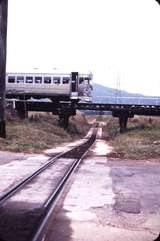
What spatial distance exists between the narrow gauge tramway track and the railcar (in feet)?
93.5

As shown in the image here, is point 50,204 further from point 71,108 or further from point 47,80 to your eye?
point 71,108

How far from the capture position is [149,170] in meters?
17.9

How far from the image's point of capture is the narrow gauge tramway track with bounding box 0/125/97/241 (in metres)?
7.18

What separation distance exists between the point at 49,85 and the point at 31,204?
3518 centimetres

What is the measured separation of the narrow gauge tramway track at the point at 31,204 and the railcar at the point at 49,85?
2850cm

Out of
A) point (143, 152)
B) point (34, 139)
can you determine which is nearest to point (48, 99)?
point (34, 139)

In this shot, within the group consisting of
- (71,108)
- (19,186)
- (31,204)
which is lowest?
(71,108)

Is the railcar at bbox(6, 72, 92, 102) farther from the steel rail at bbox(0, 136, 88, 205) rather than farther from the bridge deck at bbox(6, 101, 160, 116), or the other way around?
the steel rail at bbox(0, 136, 88, 205)

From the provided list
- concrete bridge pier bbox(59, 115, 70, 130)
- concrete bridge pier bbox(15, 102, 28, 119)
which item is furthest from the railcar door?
concrete bridge pier bbox(15, 102, 28, 119)

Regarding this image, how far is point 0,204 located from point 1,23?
12.5m

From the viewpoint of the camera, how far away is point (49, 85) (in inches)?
1770

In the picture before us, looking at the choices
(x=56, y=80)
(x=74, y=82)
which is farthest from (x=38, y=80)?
(x=74, y=82)

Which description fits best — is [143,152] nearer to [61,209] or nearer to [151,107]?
[61,209]

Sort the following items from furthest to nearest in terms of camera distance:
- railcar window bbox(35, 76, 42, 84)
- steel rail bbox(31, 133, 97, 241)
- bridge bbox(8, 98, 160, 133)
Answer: bridge bbox(8, 98, 160, 133) < railcar window bbox(35, 76, 42, 84) < steel rail bbox(31, 133, 97, 241)
